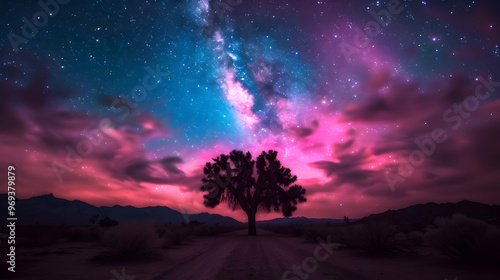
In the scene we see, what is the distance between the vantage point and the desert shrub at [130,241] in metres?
10.0

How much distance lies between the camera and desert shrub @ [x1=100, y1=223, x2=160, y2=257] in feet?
32.8

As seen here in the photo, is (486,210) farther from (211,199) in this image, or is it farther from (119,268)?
(119,268)

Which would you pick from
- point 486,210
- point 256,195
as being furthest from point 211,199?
point 486,210

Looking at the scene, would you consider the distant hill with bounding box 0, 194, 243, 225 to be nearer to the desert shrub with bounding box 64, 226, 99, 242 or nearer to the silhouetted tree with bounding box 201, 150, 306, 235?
the silhouetted tree with bounding box 201, 150, 306, 235

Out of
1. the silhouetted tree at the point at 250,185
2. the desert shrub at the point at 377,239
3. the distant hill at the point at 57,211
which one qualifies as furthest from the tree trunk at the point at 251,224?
the distant hill at the point at 57,211

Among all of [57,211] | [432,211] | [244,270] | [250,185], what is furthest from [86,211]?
[244,270]

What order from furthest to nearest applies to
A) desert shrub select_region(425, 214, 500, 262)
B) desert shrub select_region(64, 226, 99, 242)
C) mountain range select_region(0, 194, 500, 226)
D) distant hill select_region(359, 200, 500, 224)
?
mountain range select_region(0, 194, 500, 226) → distant hill select_region(359, 200, 500, 224) → desert shrub select_region(64, 226, 99, 242) → desert shrub select_region(425, 214, 500, 262)

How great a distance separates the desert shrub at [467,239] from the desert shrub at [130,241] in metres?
10.1

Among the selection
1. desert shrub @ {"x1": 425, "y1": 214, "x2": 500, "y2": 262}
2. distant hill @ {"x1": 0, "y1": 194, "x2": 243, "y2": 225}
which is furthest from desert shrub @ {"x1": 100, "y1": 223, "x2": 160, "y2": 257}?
distant hill @ {"x1": 0, "y1": 194, "x2": 243, "y2": 225}

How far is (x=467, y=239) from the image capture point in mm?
8078

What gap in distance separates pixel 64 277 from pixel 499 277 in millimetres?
10492

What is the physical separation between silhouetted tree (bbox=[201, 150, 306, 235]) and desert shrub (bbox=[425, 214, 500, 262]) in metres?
24.2

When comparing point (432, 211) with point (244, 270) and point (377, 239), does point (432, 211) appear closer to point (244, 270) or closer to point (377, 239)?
point (377, 239)

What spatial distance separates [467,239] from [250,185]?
26.1 meters
